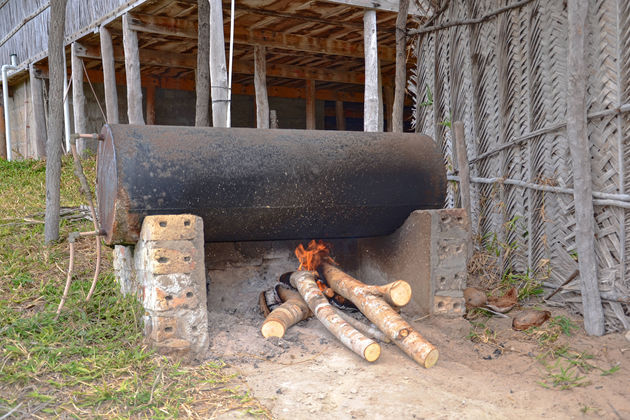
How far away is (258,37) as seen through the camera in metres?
8.60

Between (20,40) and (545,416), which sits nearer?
(545,416)

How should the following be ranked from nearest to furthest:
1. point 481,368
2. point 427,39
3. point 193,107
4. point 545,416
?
point 545,416
point 481,368
point 427,39
point 193,107

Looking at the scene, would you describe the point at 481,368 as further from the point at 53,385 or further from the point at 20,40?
the point at 20,40

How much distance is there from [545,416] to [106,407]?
82.9 inches

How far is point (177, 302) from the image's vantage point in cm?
319

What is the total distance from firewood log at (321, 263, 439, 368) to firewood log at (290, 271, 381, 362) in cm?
19

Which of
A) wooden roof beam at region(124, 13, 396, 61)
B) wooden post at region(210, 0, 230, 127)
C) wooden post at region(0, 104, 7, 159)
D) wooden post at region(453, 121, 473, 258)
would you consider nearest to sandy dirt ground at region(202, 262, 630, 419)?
wooden post at region(453, 121, 473, 258)

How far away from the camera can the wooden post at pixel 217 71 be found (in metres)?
5.70

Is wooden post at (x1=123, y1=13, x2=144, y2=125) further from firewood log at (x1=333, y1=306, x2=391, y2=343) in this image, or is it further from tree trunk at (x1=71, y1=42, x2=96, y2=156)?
firewood log at (x1=333, y1=306, x2=391, y2=343)

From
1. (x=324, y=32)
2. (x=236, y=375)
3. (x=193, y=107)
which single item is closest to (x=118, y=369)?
(x=236, y=375)

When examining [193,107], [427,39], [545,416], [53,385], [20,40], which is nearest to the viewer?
[545,416]

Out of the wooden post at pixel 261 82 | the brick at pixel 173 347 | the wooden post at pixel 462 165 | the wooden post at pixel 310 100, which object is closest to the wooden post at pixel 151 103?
the wooden post at pixel 310 100

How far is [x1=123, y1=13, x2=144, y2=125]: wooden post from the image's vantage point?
24.4ft

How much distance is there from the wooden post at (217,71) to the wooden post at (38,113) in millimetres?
7502
